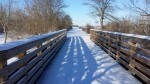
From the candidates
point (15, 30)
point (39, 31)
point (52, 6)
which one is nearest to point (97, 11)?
point (52, 6)

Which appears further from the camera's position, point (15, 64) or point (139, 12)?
point (139, 12)

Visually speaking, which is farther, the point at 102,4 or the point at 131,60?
the point at 102,4

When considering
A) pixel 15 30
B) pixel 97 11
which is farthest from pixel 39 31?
pixel 97 11

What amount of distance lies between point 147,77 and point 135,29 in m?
8.68

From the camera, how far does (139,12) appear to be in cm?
1210

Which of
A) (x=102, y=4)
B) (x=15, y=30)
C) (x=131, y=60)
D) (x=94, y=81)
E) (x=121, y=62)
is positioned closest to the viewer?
(x=94, y=81)

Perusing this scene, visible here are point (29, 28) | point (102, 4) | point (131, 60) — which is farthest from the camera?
point (102, 4)

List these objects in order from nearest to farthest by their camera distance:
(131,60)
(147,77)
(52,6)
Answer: (147,77)
(131,60)
(52,6)

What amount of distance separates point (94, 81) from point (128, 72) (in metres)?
1.42

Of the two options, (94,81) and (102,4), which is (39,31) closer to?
(94,81)

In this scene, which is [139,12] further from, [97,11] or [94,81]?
[97,11]

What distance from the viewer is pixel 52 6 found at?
2919 cm

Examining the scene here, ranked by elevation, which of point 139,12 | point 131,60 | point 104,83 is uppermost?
point 139,12

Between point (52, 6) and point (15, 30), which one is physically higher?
point (52, 6)
